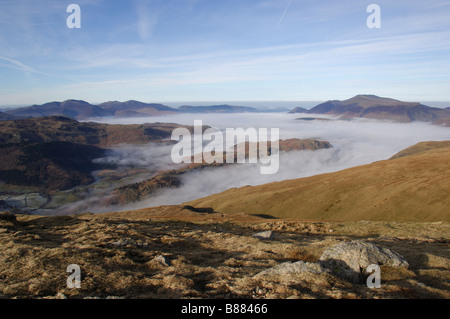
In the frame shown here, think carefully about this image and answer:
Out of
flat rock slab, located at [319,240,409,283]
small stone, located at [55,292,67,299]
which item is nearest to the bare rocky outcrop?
flat rock slab, located at [319,240,409,283]

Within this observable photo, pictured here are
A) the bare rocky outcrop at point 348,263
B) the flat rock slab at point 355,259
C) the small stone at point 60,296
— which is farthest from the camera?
the flat rock slab at point 355,259

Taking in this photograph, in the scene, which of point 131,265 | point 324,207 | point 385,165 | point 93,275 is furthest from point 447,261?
point 385,165

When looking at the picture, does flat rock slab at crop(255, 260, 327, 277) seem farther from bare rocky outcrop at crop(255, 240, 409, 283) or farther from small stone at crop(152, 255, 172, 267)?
small stone at crop(152, 255, 172, 267)

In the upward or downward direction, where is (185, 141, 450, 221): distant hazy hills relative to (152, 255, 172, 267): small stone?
downward

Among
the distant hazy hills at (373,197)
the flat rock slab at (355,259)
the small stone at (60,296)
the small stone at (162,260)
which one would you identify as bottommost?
the distant hazy hills at (373,197)

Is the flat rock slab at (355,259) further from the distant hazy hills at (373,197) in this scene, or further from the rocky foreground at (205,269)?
the distant hazy hills at (373,197)

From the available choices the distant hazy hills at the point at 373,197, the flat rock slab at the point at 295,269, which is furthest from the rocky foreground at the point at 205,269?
the distant hazy hills at the point at 373,197

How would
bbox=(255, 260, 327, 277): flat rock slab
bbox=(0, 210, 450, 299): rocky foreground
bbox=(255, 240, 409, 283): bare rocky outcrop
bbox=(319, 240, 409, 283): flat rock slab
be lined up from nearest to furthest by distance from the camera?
bbox=(0, 210, 450, 299): rocky foreground < bbox=(255, 260, 327, 277): flat rock slab < bbox=(255, 240, 409, 283): bare rocky outcrop < bbox=(319, 240, 409, 283): flat rock slab

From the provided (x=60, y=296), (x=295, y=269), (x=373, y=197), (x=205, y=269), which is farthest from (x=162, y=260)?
(x=373, y=197)
